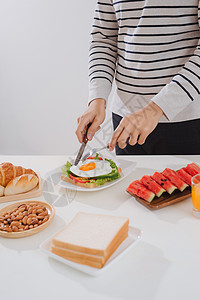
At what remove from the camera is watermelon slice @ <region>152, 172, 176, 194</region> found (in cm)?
119

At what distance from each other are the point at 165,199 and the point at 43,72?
2.71 meters

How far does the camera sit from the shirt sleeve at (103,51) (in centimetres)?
160

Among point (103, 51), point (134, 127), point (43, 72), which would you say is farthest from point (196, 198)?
point (43, 72)

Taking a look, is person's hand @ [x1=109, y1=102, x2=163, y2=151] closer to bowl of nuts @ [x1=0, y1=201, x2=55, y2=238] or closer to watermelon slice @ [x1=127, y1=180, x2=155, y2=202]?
watermelon slice @ [x1=127, y1=180, x2=155, y2=202]

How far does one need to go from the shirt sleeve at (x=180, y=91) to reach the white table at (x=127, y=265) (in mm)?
377

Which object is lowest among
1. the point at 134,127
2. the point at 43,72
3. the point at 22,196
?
the point at 43,72

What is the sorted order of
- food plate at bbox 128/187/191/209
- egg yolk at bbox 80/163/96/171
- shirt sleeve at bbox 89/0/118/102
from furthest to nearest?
shirt sleeve at bbox 89/0/118/102 → egg yolk at bbox 80/163/96/171 → food plate at bbox 128/187/191/209

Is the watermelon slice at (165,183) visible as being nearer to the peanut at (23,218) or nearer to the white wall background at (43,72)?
the peanut at (23,218)

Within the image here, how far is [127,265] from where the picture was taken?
0.87 meters

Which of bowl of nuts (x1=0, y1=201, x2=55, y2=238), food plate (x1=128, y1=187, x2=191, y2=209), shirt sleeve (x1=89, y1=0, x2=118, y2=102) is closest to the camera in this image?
bowl of nuts (x1=0, y1=201, x2=55, y2=238)

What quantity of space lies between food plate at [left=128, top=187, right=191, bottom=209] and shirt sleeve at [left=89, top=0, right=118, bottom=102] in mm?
616

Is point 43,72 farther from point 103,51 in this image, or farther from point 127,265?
point 127,265

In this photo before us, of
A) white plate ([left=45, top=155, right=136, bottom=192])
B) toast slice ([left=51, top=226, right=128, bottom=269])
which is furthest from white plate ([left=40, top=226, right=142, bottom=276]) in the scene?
white plate ([left=45, top=155, right=136, bottom=192])

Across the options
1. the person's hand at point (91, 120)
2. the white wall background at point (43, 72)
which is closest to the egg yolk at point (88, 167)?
the person's hand at point (91, 120)
